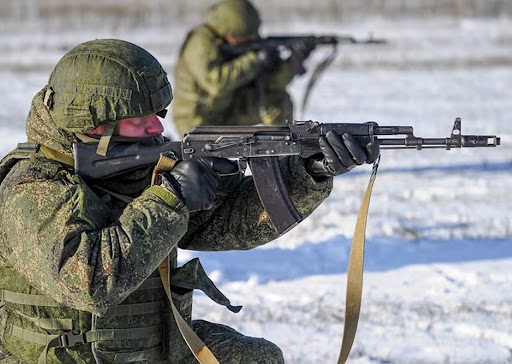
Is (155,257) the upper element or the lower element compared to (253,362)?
upper

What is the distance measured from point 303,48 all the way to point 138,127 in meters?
6.37

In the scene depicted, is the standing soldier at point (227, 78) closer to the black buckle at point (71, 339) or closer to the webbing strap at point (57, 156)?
the webbing strap at point (57, 156)

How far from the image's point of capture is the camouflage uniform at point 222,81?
8477 millimetres

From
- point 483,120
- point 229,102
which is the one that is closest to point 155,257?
point 229,102

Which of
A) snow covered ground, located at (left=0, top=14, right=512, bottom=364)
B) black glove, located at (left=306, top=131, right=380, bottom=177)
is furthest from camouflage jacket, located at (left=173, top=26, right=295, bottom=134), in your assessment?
black glove, located at (left=306, top=131, right=380, bottom=177)

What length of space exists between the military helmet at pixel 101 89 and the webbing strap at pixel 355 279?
816 millimetres

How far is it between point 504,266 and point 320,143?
3825mm

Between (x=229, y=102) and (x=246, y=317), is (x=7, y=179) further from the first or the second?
(x=229, y=102)

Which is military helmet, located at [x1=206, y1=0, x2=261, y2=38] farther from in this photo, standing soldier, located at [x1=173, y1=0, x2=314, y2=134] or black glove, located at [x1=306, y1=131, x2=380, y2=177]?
black glove, located at [x1=306, y1=131, x2=380, y2=177]

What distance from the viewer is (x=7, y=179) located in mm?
3168

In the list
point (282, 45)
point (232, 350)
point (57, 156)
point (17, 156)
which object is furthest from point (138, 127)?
point (282, 45)

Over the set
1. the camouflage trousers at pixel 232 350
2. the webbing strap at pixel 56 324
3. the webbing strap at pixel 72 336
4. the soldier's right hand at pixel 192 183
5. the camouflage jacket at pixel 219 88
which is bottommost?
the camouflage trousers at pixel 232 350

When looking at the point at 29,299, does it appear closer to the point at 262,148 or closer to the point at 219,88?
the point at 262,148

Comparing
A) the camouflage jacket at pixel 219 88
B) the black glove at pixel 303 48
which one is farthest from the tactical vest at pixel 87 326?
the black glove at pixel 303 48
